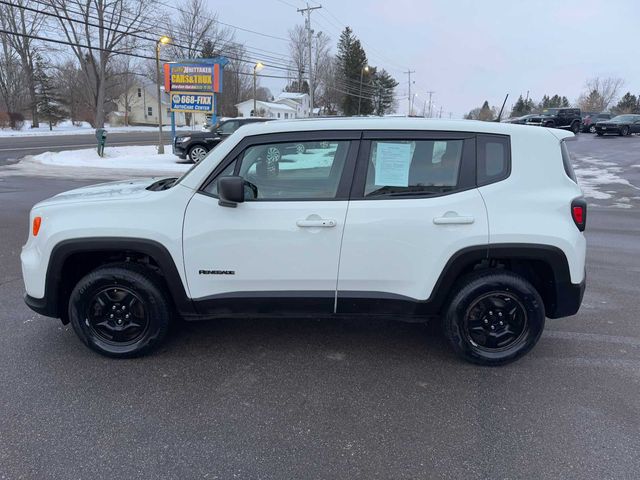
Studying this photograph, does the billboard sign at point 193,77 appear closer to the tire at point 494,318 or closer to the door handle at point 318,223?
the door handle at point 318,223

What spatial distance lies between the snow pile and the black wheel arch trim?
13.4 metres

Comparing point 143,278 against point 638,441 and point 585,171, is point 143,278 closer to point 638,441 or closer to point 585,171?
point 638,441

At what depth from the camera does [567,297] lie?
340cm

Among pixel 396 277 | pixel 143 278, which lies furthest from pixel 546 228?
pixel 143 278

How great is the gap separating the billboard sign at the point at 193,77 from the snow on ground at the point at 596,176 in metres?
14.0

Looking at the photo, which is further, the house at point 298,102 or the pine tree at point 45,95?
the house at point 298,102

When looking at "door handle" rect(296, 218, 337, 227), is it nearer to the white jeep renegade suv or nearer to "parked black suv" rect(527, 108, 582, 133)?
the white jeep renegade suv

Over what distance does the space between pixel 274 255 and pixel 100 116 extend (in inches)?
1863

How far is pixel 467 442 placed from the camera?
8.84 feet

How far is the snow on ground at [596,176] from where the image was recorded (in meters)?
13.2

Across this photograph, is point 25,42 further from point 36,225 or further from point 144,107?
point 36,225

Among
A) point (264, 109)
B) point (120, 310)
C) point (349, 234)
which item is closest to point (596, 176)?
point (349, 234)

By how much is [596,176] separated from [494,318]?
1569 cm

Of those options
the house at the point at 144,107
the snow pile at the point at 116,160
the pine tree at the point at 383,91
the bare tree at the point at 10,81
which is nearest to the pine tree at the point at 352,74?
the pine tree at the point at 383,91
